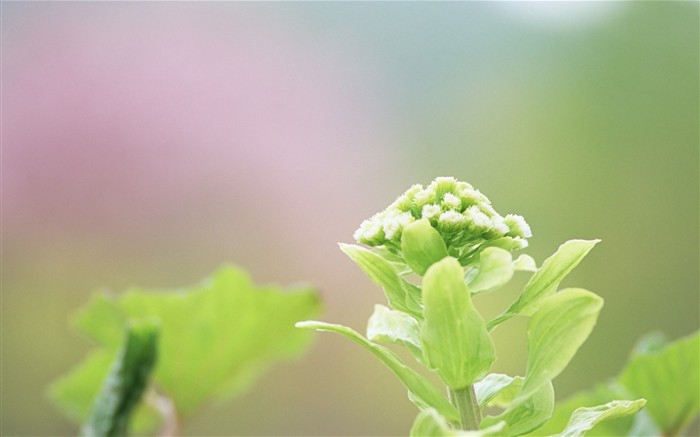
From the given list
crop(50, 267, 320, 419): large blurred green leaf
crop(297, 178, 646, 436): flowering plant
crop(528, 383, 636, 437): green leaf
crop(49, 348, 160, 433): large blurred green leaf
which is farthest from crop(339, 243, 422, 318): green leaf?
crop(49, 348, 160, 433): large blurred green leaf

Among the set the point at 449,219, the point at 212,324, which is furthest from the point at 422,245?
the point at 212,324

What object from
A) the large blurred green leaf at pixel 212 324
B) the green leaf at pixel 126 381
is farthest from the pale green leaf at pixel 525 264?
the large blurred green leaf at pixel 212 324

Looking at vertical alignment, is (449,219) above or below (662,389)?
above

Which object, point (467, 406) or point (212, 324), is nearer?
point (467, 406)

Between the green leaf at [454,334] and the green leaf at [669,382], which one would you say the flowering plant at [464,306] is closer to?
the green leaf at [454,334]

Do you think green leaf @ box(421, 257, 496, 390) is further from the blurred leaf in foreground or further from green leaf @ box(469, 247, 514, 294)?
the blurred leaf in foreground

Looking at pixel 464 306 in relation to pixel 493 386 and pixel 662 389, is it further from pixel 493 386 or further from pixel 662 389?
pixel 662 389

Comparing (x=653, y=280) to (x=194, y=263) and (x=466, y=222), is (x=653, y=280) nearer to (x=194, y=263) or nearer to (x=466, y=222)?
(x=194, y=263)

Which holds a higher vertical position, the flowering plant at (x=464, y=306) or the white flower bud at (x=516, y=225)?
the white flower bud at (x=516, y=225)
